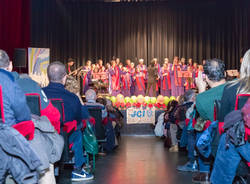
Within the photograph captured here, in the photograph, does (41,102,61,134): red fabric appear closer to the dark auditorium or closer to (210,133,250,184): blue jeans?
the dark auditorium

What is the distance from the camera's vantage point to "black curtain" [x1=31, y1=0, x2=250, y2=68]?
627 inches

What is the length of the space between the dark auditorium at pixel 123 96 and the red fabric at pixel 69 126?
0.02 meters

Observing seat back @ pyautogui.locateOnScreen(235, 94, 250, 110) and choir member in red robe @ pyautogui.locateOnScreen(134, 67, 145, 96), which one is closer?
seat back @ pyautogui.locateOnScreen(235, 94, 250, 110)

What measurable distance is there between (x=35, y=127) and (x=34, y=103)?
214mm

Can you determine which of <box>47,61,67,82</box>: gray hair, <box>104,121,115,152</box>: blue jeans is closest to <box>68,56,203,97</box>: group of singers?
<box>104,121,115,152</box>: blue jeans

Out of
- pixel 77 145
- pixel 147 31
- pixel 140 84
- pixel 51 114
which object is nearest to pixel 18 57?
pixel 77 145

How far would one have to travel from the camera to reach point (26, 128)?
2033 mm

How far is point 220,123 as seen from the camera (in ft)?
7.45

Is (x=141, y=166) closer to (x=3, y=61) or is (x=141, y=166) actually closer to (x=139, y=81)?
(x=3, y=61)

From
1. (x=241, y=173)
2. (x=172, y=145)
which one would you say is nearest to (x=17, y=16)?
(x=172, y=145)

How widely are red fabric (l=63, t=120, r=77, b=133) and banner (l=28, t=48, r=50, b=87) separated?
231 inches

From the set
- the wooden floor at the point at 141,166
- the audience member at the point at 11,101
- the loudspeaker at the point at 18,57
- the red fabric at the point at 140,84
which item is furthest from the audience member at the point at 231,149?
the red fabric at the point at 140,84

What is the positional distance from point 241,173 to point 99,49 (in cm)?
1481

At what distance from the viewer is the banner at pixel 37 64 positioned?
919 cm
